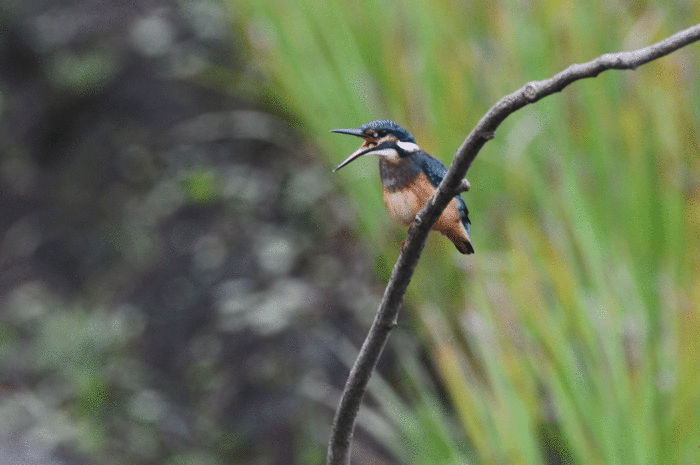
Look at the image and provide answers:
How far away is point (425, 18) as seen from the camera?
1355 mm

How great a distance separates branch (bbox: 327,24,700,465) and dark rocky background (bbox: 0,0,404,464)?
98cm

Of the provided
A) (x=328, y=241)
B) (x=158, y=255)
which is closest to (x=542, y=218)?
(x=328, y=241)

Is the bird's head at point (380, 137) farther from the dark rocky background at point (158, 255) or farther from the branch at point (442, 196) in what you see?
the dark rocky background at point (158, 255)

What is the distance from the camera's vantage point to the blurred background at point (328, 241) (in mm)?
1115

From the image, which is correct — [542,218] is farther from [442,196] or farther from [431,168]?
[442,196]

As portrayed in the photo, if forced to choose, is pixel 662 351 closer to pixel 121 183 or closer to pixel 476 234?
pixel 476 234

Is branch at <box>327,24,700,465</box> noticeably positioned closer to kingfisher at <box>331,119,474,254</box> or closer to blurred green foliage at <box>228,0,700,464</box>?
kingfisher at <box>331,119,474,254</box>

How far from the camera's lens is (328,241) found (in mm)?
1918

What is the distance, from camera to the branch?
30cm

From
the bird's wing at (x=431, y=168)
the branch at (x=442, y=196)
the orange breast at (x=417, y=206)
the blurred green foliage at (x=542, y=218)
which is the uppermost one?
the blurred green foliage at (x=542, y=218)

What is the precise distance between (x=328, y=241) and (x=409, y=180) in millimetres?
1422

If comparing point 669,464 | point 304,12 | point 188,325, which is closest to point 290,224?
point 188,325

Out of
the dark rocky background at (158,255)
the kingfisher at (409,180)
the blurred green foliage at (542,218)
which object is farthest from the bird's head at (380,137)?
the dark rocky background at (158,255)

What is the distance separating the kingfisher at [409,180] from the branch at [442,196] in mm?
68
